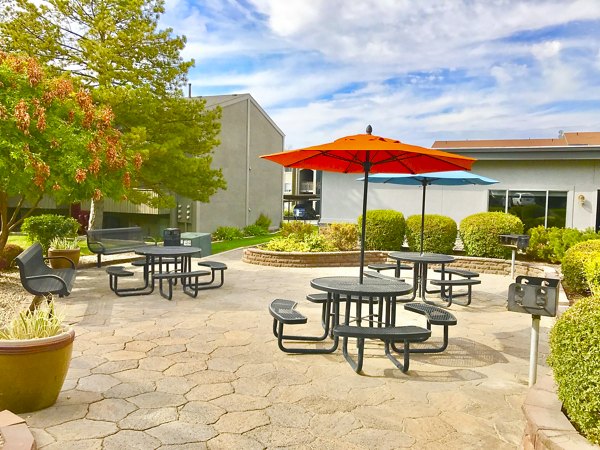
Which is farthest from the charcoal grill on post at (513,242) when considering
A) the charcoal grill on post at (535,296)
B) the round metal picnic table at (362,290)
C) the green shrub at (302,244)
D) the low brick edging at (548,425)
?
the low brick edging at (548,425)

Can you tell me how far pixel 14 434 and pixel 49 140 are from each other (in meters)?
6.27

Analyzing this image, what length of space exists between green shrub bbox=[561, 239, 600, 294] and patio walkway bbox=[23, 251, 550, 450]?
165 centimetres

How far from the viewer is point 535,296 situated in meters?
4.54

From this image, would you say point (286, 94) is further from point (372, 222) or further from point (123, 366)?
point (123, 366)

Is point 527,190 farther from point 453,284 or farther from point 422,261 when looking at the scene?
point 453,284

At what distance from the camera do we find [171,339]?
6.38 m

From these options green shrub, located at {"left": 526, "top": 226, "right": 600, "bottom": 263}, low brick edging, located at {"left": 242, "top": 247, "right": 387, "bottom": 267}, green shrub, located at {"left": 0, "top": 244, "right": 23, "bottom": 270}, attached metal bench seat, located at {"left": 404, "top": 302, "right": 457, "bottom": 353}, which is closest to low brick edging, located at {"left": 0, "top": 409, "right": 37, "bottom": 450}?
attached metal bench seat, located at {"left": 404, "top": 302, "right": 457, "bottom": 353}

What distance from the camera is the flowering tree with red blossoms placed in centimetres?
780

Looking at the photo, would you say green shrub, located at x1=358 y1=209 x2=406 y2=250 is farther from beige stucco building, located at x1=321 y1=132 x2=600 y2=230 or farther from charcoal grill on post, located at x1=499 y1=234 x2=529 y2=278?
beige stucco building, located at x1=321 y1=132 x2=600 y2=230

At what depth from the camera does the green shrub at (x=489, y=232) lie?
1362 cm

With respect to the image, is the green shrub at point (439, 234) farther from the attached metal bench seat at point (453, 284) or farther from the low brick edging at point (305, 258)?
the attached metal bench seat at point (453, 284)

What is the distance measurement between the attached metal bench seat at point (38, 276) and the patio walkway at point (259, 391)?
0.57m

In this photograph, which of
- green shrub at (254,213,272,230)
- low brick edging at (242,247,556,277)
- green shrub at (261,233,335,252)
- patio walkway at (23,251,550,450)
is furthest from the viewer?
green shrub at (254,213,272,230)

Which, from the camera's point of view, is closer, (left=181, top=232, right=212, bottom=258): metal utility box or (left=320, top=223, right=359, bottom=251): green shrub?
(left=320, top=223, right=359, bottom=251): green shrub
